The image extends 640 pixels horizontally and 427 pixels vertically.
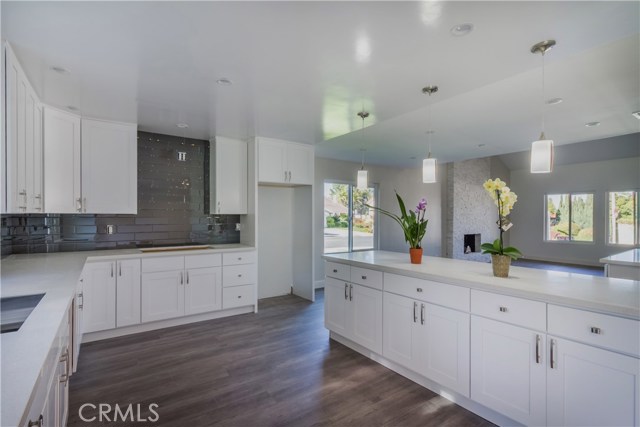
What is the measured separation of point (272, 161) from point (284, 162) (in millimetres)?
198

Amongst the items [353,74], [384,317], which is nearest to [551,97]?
[353,74]

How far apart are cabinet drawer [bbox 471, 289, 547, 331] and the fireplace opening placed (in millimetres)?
6881

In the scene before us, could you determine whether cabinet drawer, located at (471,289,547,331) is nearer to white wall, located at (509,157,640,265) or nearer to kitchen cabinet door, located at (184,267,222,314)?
kitchen cabinet door, located at (184,267,222,314)

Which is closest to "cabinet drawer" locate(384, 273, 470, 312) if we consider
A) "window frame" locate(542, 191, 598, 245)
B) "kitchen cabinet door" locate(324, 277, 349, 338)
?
"kitchen cabinet door" locate(324, 277, 349, 338)

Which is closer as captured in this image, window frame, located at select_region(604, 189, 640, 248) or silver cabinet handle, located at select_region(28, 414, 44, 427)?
silver cabinet handle, located at select_region(28, 414, 44, 427)

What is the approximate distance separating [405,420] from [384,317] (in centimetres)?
79

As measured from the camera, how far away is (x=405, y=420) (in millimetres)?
2080

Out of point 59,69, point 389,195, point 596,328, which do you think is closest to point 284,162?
point 59,69

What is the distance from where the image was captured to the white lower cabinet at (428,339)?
2156 millimetres

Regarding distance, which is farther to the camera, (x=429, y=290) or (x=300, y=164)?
(x=300, y=164)

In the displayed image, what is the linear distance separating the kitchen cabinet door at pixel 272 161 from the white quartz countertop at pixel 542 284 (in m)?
2.18

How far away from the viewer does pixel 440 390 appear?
2.37 m

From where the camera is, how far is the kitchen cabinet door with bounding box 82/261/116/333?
321 cm

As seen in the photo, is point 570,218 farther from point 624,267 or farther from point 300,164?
point 300,164
